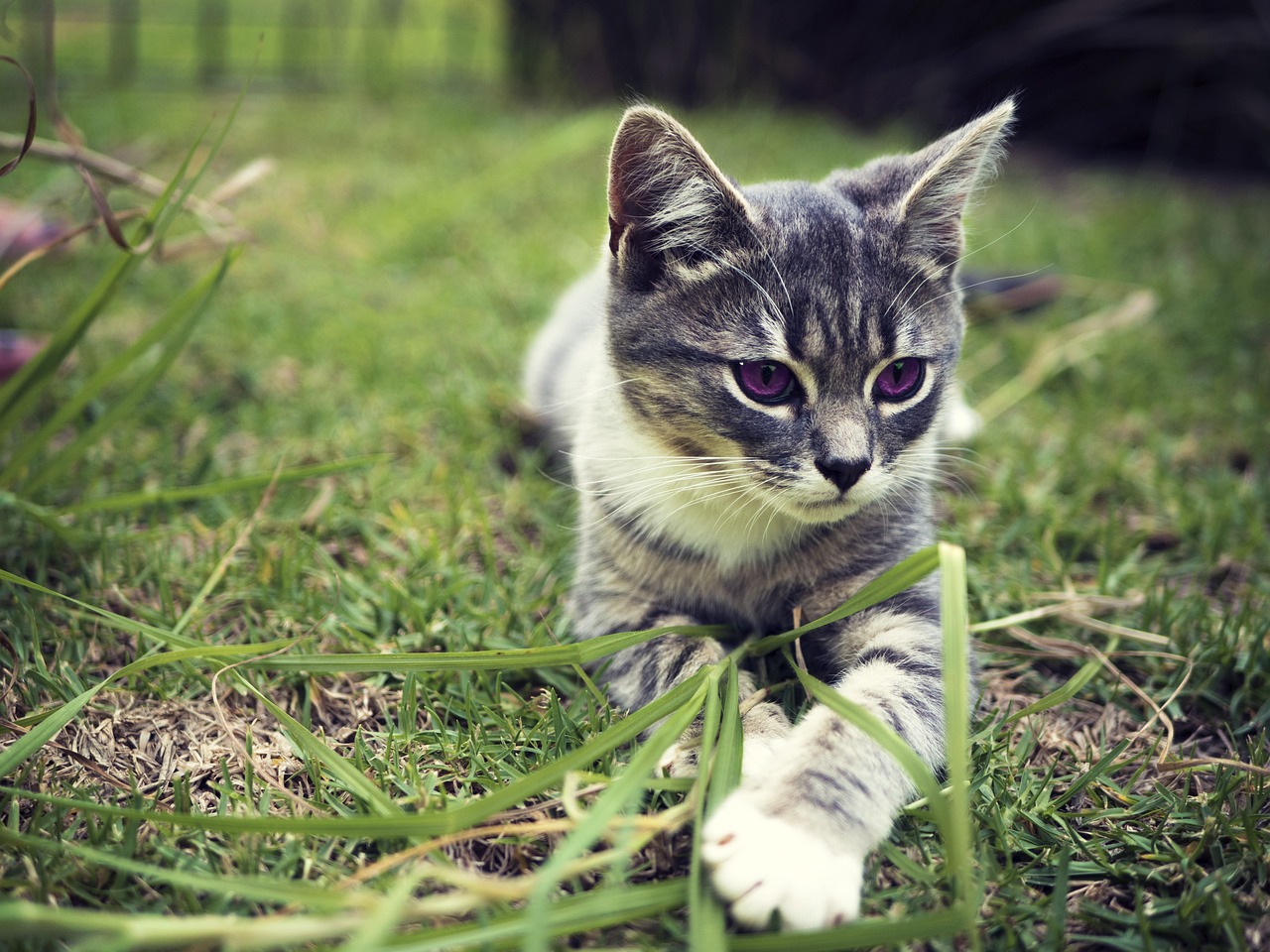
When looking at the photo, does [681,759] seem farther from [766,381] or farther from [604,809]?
[766,381]

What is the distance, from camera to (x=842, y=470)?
5.85 ft

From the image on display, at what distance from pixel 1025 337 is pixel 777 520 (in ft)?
7.36

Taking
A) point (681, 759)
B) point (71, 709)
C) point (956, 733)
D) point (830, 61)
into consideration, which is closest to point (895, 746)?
point (956, 733)

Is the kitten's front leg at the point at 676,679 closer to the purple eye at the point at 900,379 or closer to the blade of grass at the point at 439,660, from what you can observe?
the blade of grass at the point at 439,660

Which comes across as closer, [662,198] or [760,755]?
[760,755]

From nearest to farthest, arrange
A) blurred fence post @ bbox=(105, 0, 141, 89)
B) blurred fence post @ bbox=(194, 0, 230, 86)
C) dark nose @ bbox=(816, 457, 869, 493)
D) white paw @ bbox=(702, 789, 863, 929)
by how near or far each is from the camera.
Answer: white paw @ bbox=(702, 789, 863, 929)
dark nose @ bbox=(816, 457, 869, 493)
blurred fence post @ bbox=(105, 0, 141, 89)
blurred fence post @ bbox=(194, 0, 230, 86)

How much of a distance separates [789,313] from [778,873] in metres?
1.08

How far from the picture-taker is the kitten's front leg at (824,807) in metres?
1.35

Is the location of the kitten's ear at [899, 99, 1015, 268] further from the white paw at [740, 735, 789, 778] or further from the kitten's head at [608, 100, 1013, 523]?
the white paw at [740, 735, 789, 778]

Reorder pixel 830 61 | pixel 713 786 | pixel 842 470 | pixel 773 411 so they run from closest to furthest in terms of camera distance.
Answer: pixel 713 786 < pixel 842 470 < pixel 773 411 < pixel 830 61

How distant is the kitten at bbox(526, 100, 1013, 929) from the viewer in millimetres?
1856

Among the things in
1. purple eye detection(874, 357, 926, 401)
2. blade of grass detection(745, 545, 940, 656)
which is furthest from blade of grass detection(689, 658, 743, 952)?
purple eye detection(874, 357, 926, 401)

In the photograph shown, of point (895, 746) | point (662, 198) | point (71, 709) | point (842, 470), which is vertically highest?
point (662, 198)

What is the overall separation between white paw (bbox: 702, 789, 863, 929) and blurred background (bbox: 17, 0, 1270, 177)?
603 centimetres
